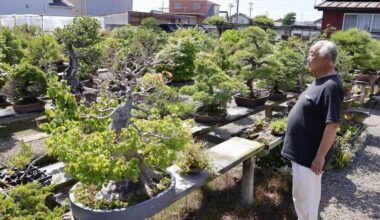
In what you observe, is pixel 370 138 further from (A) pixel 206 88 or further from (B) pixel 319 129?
(B) pixel 319 129

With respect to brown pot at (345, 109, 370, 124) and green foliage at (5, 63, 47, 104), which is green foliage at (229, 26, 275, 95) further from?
green foliage at (5, 63, 47, 104)

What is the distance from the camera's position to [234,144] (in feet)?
12.4

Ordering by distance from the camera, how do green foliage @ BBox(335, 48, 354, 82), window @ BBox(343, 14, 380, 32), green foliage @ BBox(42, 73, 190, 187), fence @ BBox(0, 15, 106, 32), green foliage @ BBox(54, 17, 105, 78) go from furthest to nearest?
1. fence @ BBox(0, 15, 106, 32)
2. window @ BBox(343, 14, 380, 32)
3. green foliage @ BBox(54, 17, 105, 78)
4. green foliage @ BBox(335, 48, 354, 82)
5. green foliage @ BBox(42, 73, 190, 187)

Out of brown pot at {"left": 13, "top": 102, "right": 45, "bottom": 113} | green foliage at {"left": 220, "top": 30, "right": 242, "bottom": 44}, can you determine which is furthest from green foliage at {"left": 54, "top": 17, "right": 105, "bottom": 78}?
green foliage at {"left": 220, "top": 30, "right": 242, "bottom": 44}

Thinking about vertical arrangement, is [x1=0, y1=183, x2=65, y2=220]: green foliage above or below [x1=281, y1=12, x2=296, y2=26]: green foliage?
below

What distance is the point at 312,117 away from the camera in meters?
2.76

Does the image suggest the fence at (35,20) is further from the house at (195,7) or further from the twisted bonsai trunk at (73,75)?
the house at (195,7)

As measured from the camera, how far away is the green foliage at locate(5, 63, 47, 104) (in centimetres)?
527

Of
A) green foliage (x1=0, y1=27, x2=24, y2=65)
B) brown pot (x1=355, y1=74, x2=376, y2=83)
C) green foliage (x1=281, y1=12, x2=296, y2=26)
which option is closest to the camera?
green foliage (x1=0, y1=27, x2=24, y2=65)

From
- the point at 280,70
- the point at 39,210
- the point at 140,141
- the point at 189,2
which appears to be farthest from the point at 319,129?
the point at 189,2

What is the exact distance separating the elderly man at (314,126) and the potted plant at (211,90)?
170 centimetres

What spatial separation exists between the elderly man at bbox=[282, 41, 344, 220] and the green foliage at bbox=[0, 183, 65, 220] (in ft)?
6.13

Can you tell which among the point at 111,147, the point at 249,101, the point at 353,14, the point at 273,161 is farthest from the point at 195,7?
the point at 111,147

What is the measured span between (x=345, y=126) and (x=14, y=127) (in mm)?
5258
